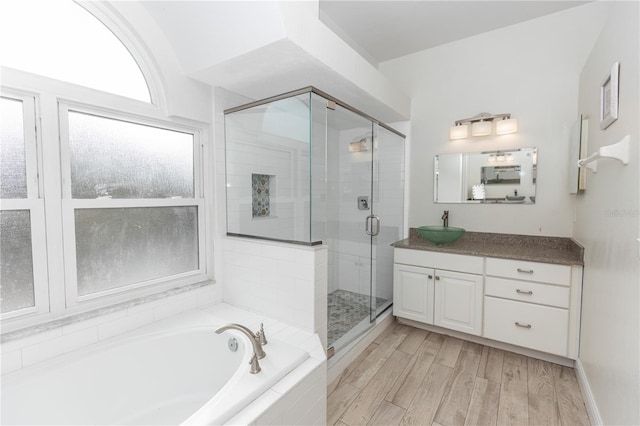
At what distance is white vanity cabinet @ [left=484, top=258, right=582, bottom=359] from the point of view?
2111 mm

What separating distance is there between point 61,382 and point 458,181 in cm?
335

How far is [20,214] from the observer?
1437mm

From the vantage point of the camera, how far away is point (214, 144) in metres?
2.25

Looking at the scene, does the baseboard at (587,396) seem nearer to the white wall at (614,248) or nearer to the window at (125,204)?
the white wall at (614,248)

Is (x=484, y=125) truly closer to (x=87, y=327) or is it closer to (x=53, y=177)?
(x=53, y=177)

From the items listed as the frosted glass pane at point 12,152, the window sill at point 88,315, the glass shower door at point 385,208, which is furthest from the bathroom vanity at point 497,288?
the frosted glass pane at point 12,152

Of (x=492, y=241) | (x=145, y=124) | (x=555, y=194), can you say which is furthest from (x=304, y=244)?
(x=555, y=194)

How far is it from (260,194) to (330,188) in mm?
646

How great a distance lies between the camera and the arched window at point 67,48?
1.40 m

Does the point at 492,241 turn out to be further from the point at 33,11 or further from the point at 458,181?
the point at 33,11

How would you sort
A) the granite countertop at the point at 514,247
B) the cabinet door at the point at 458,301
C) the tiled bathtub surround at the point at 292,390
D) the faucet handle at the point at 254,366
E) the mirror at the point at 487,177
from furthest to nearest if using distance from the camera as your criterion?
the mirror at the point at 487,177 < the cabinet door at the point at 458,301 < the granite countertop at the point at 514,247 < the faucet handle at the point at 254,366 < the tiled bathtub surround at the point at 292,390

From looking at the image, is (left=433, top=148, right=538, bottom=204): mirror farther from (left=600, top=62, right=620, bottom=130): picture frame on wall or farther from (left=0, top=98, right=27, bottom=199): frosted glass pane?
(left=0, top=98, right=27, bottom=199): frosted glass pane

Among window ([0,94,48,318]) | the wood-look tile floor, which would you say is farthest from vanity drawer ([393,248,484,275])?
window ([0,94,48,318])

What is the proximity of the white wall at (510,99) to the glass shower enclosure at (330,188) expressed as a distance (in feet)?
1.28
